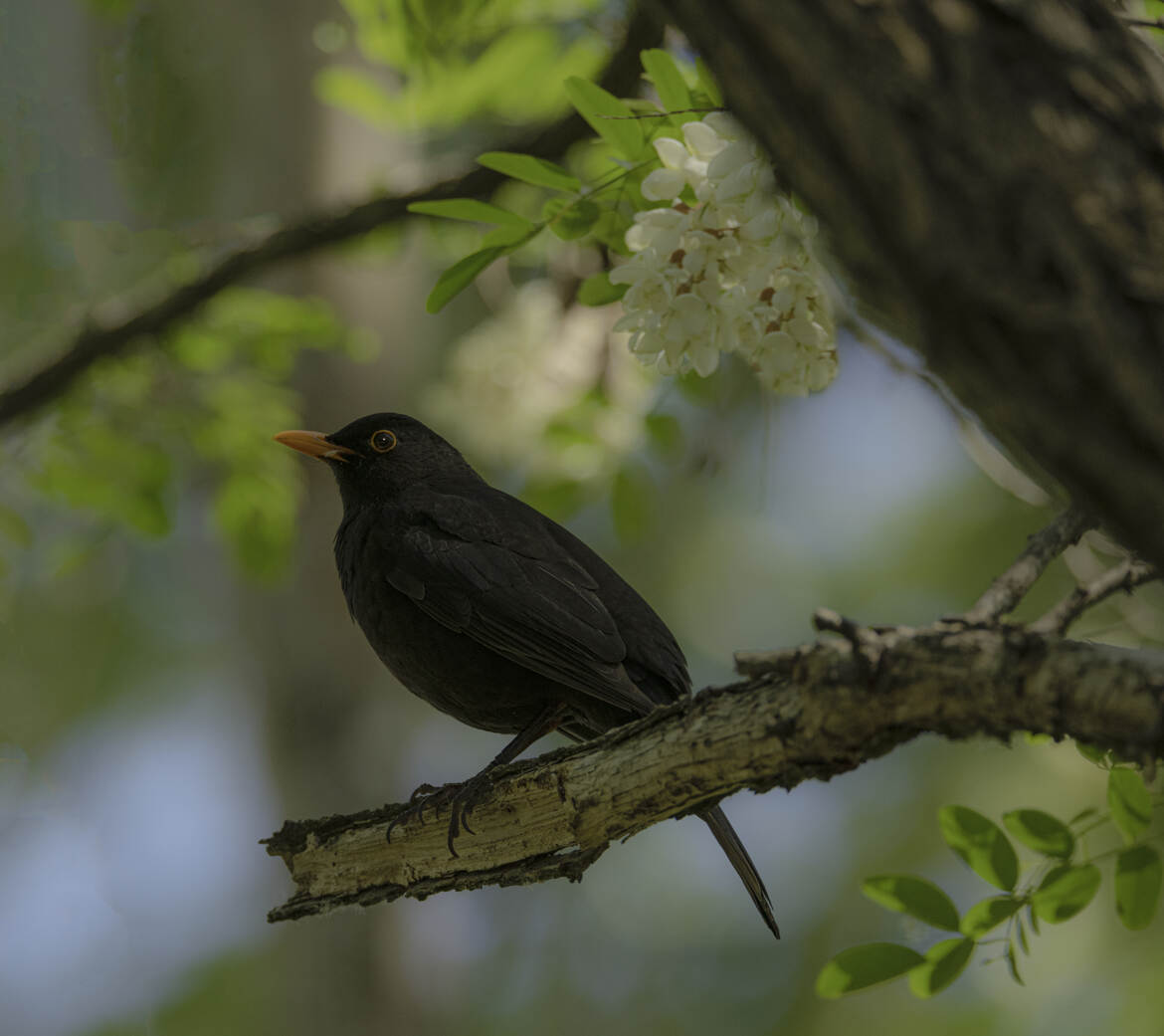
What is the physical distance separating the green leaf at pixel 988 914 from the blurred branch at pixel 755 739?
0.54m

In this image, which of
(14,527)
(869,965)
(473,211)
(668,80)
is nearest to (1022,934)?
(869,965)

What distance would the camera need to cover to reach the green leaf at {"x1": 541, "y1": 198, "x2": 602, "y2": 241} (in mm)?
3268

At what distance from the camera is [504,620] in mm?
3949

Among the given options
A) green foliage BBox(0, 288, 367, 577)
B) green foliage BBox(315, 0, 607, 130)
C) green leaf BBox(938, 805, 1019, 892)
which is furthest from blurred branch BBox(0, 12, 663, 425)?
green leaf BBox(938, 805, 1019, 892)

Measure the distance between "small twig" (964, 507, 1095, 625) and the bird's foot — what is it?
5.30 feet

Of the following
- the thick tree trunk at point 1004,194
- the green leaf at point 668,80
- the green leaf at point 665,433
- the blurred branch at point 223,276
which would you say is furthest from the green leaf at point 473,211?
the blurred branch at point 223,276

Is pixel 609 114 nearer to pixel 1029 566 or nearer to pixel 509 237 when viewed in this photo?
pixel 509 237

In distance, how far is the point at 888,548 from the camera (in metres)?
9.01

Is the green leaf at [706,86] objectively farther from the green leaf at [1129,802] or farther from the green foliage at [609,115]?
the green leaf at [1129,802]

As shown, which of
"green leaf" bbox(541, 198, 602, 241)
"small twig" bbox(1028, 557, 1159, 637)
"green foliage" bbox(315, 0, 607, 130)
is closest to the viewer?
"small twig" bbox(1028, 557, 1159, 637)

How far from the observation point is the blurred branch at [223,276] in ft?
17.6

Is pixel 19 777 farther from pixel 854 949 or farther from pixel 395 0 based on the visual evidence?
pixel 854 949

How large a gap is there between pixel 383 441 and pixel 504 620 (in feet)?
4.54

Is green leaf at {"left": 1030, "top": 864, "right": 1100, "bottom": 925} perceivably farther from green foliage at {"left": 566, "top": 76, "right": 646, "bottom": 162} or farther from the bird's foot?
green foliage at {"left": 566, "top": 76, "right": 646, "bottom": 162}
